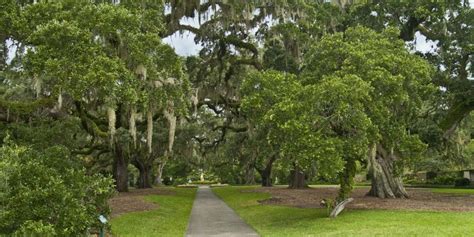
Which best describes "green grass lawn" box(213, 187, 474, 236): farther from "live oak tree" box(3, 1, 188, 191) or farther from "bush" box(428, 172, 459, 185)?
"bush" box(428, 172, 459, 185)

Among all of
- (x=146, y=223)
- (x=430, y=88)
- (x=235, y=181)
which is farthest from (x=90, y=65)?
(x=235, y=181)

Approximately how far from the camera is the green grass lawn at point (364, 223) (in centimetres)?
1285

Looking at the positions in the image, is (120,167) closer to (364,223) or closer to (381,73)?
(381,73)

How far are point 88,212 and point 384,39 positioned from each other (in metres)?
12.8

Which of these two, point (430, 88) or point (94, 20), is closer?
point (94, 20)

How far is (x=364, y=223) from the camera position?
14922mm

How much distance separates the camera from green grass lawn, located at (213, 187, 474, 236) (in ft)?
42.2

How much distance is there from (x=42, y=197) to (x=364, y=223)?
9614 millimetres

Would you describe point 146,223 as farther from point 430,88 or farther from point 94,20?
point 430,88

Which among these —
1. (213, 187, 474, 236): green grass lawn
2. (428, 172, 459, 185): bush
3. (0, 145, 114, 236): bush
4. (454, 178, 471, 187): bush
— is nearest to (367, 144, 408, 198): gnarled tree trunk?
(213, 187, 474, 236): green grass lawn

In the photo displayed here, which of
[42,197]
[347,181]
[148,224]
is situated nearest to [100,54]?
[42,197]

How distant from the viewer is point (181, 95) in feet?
53.9

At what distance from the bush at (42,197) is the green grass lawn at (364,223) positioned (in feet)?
17.9

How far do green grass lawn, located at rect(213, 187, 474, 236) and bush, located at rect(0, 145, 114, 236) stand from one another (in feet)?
17.9
